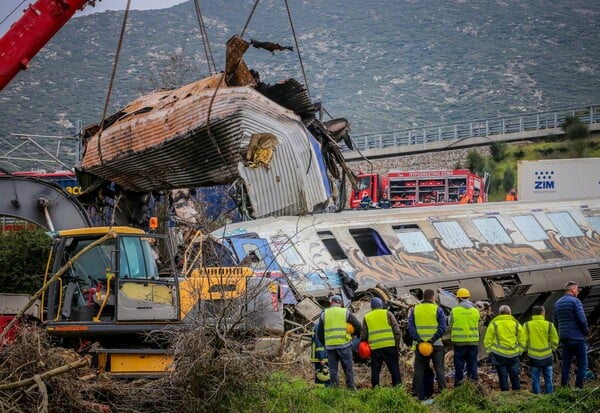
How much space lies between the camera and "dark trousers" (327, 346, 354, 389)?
14.1 m

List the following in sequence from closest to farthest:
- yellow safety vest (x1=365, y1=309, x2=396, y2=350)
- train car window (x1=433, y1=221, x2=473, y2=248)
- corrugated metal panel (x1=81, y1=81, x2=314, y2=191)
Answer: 1. corrugated metal panel (x1=81, y1=81, x2=314, y2=191)
2. yellow safety vest (x1=365, y1=309, x2=396, y2=350)
3. train car window (x1=433, y1=221, x2=473, y2=248)

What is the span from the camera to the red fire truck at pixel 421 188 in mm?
39031

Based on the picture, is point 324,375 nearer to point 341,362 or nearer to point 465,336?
point 341,362

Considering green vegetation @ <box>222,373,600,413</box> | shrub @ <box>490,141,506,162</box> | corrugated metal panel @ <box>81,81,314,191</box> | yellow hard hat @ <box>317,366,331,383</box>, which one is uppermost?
shrub @ <box>490,141,506,162</box>

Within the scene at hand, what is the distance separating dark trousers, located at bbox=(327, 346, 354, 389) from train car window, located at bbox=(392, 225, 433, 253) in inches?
255

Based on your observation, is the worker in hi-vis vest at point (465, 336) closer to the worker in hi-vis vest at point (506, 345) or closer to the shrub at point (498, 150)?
the worker in hi-vis vest at point (506, 345)

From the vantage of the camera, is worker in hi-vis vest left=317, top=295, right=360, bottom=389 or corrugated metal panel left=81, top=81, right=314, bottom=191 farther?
worker in hi-vis vest left=317, top=295, right=360, bottom=389

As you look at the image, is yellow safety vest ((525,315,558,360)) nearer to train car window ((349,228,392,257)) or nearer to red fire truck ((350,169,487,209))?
train car window ((349,228,392,257))

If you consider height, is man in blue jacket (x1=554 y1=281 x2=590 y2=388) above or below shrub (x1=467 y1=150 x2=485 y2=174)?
below

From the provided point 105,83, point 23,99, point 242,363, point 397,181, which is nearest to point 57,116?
point 23,99

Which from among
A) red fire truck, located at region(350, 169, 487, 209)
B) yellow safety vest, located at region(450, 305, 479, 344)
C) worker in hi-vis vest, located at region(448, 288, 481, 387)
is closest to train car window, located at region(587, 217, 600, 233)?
worker in hi-vis vest, located at region(448, 288, 481, 387)

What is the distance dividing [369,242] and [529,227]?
4591 mm

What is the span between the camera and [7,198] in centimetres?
1606

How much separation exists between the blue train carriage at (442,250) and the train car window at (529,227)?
3 centimetres
